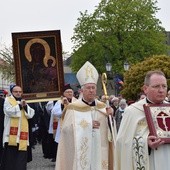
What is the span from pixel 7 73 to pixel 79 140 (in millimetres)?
48769

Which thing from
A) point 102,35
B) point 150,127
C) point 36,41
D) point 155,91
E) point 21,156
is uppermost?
point 102,35

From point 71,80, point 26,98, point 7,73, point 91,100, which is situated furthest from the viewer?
point 71,80

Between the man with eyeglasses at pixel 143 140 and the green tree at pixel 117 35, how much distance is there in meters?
43.7

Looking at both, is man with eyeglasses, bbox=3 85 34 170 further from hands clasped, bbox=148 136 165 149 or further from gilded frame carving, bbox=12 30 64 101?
hands clasped, bbox=148 136 165 149

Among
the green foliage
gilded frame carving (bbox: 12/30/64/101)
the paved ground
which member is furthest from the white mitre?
the green foliage

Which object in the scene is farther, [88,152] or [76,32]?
[76,32]

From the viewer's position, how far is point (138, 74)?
24781 millimetres

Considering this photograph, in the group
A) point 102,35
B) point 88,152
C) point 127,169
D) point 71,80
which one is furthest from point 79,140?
point 71,80

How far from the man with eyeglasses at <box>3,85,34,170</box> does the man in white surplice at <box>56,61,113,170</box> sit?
9.46ft

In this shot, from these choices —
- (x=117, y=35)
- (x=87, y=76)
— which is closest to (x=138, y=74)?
(x=87, y=76)

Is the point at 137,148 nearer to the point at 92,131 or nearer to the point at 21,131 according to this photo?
the point at 92,131

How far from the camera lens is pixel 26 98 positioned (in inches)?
408

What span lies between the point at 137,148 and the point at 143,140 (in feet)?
0.40

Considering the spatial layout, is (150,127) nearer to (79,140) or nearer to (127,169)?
(127,169)
